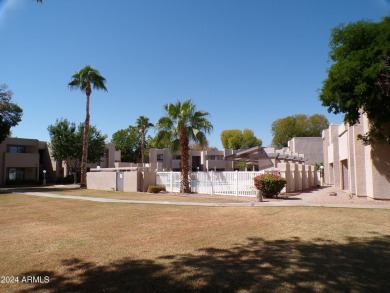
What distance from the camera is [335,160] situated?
30969 mm

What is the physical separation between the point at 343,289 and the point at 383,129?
14.2 metres

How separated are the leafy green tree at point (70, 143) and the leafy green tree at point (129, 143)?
18.1m

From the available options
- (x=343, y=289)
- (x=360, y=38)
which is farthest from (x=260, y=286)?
(x=360, y=38)

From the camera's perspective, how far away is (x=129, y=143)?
65.8 metres

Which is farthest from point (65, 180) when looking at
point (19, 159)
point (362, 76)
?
point (362, 76)

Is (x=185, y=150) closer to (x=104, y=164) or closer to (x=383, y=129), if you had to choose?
(x=383, y=129)

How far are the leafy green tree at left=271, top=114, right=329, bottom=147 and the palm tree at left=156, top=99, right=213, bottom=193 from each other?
63.7m

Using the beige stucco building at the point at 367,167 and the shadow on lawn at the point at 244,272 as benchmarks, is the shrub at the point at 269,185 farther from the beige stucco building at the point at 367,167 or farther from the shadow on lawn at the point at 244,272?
the shadow on lawn at the point at 244,272

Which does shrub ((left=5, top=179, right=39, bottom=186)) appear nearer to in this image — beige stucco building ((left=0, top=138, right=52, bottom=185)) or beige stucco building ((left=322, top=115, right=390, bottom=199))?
beige stucco building ((left=0, top=138, right=52, bottom=185))

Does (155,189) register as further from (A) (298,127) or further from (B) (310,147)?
(A) (298,127)

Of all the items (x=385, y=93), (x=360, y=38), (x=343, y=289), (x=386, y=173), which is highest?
(x=360, y=38)

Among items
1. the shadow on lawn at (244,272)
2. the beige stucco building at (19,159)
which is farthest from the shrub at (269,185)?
the beige stucco building at (19,159)

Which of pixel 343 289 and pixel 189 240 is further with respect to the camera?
pixel 189 240

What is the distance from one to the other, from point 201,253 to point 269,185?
1296cm
